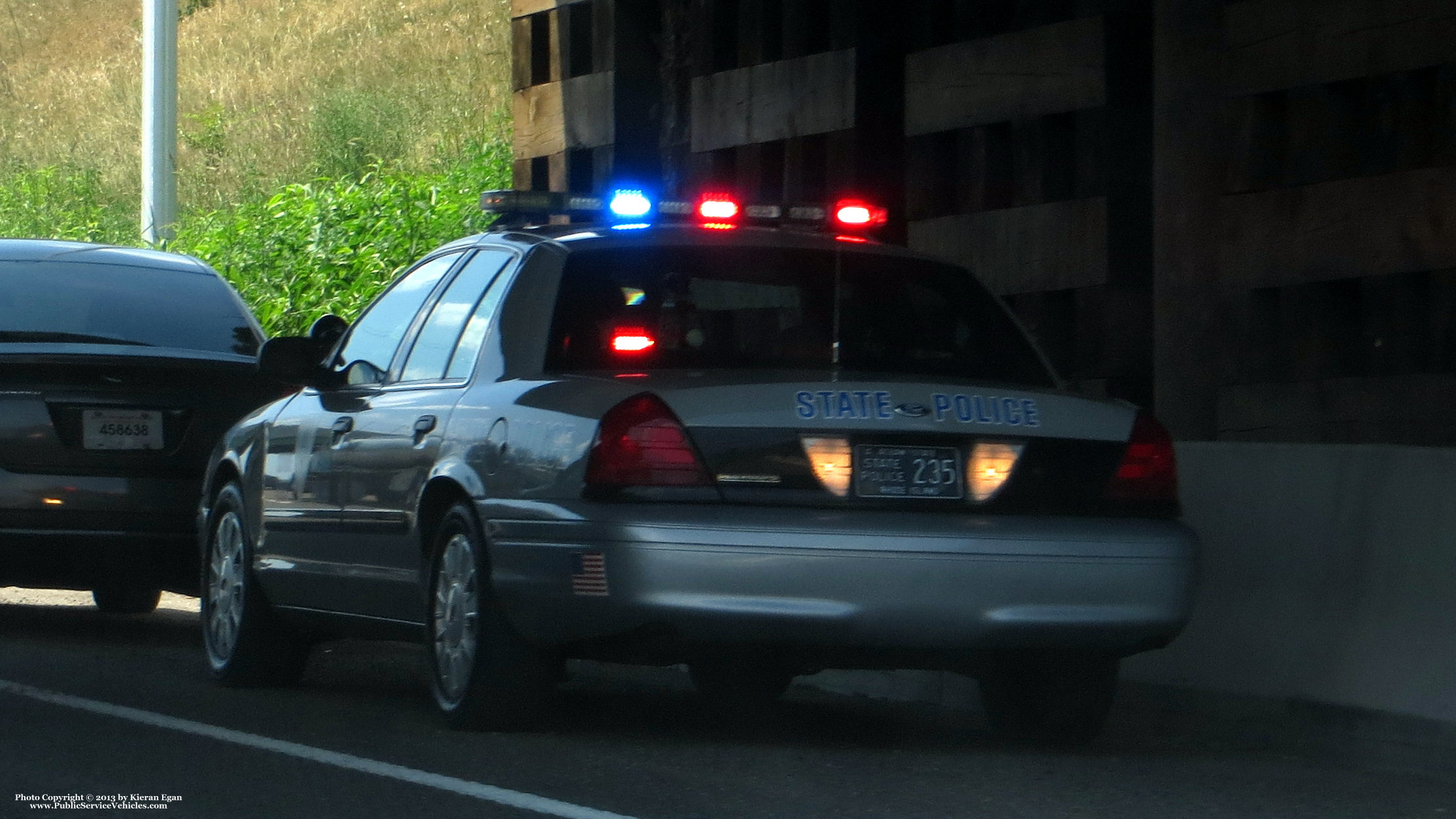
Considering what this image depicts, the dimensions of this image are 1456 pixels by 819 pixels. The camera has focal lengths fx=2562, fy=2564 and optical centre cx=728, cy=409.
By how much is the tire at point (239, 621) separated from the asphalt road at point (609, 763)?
0.13 metres

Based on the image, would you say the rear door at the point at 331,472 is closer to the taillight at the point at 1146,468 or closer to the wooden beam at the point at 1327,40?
the taillight at the point at 1146,468

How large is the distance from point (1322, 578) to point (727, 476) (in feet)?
7.14

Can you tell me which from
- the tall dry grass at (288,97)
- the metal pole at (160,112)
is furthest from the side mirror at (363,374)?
the tall dry grass at (288,97)

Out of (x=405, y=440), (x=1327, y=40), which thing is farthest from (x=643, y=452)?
(x=1327, y=40)

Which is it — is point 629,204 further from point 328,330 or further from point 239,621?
point 239,621

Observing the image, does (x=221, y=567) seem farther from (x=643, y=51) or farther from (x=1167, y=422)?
(x=643, y=51)

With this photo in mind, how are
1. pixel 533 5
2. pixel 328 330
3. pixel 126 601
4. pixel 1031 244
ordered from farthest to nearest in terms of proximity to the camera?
pixel 533 5 < pixel 126 601 < pixel 1031 244 < pixel 328 330

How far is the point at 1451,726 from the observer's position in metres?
7.18

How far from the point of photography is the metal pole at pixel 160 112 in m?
22.2

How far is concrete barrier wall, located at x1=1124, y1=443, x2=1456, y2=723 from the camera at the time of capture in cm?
740

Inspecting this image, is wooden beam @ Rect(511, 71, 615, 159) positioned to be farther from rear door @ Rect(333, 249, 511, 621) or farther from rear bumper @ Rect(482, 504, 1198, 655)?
rear bumper @ Rect(482, 504, 1198, 655)

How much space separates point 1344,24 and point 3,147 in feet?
131

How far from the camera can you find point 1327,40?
989cm

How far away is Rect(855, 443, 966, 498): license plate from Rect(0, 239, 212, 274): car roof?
19.2 feet
